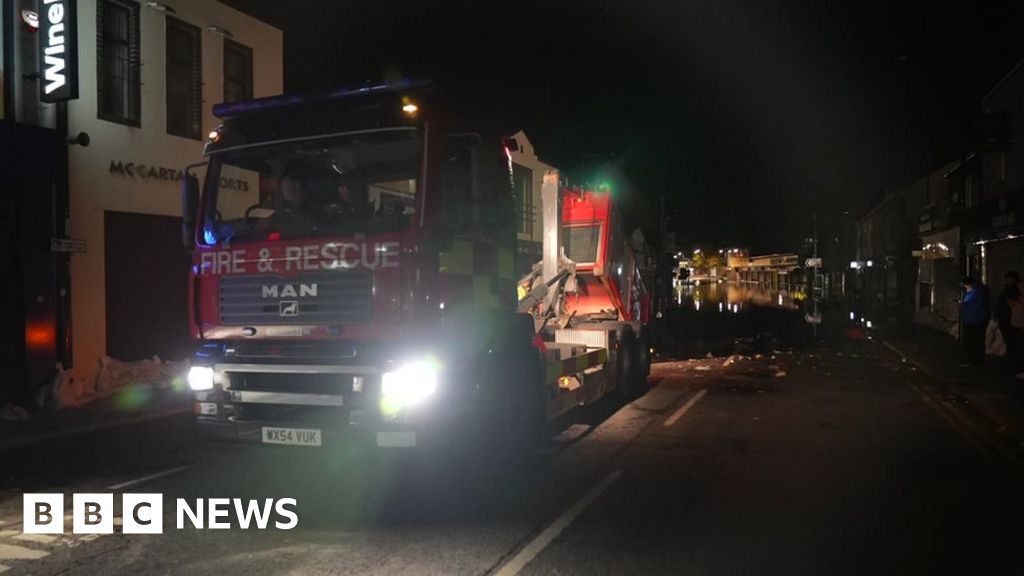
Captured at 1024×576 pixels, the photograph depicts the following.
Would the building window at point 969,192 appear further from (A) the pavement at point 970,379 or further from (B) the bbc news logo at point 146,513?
(B) the bbc news logo at point 146,513

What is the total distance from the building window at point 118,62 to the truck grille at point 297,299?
8418mm

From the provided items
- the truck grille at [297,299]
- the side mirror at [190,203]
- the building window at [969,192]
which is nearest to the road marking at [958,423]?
the truck grille at [297,299]

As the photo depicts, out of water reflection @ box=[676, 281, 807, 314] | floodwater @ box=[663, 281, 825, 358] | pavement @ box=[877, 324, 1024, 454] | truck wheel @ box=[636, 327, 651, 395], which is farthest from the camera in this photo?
water reflection @ box=[676, 281, 807, 314]

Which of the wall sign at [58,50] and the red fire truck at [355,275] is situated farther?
the wall sign at [58,50]

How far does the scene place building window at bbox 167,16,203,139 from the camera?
47.1 feet

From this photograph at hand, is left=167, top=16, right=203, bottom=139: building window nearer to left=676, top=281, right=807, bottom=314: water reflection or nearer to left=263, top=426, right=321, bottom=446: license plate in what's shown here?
left=263, top=426, right=321, bottom=446: license plate

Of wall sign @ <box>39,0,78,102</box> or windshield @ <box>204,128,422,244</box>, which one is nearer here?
windshield @ <box>204,128,422,244</box>

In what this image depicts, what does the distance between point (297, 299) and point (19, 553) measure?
262 cm

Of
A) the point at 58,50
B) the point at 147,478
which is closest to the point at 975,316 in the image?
the point at 147,478

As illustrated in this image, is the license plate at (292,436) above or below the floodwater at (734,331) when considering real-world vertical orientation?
above

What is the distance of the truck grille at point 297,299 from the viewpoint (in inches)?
240

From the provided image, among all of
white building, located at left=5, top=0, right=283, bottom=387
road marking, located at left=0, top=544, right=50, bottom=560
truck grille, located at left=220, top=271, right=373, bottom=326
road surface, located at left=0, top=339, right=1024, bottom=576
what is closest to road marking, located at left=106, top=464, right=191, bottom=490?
road surface, located at left=0, top=339, right=1024, bottom=576

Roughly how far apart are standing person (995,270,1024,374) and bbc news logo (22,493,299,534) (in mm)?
12461

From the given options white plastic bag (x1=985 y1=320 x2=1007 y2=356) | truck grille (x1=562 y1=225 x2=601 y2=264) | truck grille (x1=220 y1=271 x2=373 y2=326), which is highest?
truck grille (x1=562 y1=225 x2=601 y2=264)
